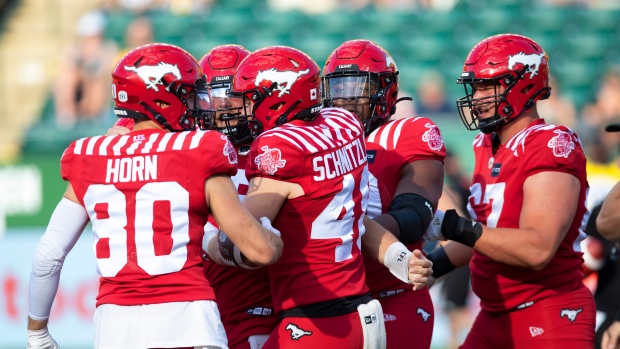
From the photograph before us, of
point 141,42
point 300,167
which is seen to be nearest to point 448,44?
point 141,42

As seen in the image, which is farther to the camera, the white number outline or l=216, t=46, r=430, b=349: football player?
the white number outline

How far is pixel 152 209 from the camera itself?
3523 millimetres

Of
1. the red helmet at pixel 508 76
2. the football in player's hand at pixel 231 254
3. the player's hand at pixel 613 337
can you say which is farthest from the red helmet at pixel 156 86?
the player's hand at pixel 613 337

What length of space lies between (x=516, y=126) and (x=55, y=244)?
2507 mm

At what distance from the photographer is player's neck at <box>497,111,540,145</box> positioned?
4832 millimetres

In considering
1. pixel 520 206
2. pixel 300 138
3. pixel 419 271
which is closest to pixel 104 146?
pixel 300 138

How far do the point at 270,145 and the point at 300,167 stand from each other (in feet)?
0.51

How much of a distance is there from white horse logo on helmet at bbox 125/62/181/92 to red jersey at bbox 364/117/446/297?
1208 mm

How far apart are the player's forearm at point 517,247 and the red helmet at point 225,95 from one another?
51.1 inches

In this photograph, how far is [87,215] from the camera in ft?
12.4

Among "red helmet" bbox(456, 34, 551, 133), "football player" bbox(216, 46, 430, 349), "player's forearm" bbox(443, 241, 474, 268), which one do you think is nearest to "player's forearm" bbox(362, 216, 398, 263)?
"football player" bbox(216, 46, 430, 349)

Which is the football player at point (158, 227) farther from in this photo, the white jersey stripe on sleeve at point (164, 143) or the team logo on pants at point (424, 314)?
the team logo on pants at point (424, 314)

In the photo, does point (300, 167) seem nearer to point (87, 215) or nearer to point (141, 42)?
point (87, 215)

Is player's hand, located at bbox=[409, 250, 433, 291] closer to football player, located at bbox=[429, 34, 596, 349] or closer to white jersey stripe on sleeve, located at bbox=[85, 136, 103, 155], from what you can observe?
football player, located at bbox=[429, 34, 596, 349]
